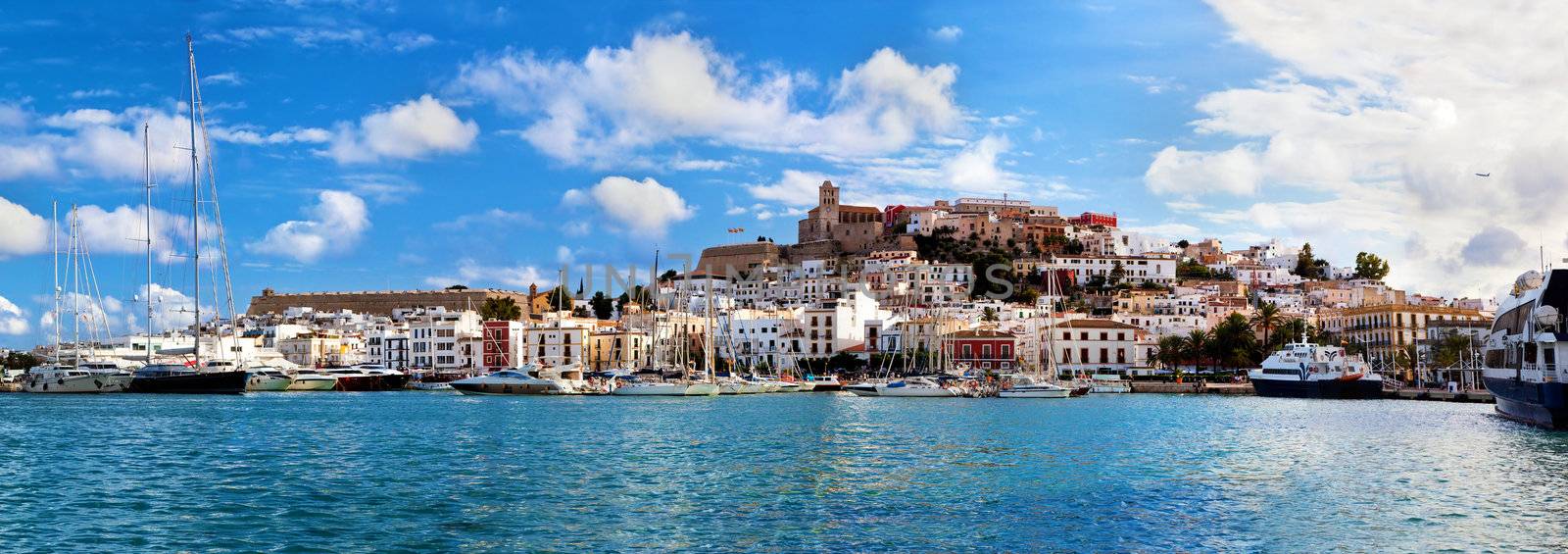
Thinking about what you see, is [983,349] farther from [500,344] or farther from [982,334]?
[500,344]

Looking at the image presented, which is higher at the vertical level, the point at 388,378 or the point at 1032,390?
the point at 388,378

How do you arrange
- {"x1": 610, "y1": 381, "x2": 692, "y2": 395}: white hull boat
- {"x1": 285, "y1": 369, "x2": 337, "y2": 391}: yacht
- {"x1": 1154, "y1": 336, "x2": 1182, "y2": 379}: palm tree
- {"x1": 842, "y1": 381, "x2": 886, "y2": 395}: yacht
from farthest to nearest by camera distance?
1. {"x1": 1154, "y1": 336, "x2": 1182, "y2": 379}: palm tree
2. {"x1": 285, "y1": 369, "x2": 337, "y2": 391}: yacht
3. {"x1": 842, "y1": 381, "x2": 886, "y2": 395}: yacht
4. {"x1": 610, "y1": 381, "x2": 692, "y2": 395}: white hull boat

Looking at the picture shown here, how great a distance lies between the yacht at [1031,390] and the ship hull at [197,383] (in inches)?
1780

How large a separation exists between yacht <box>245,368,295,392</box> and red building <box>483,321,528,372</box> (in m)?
19.9

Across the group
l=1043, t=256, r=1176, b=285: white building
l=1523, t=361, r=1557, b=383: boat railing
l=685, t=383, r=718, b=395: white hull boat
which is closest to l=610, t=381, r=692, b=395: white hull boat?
l=685, t=383, r=718, b=395: white hull boat

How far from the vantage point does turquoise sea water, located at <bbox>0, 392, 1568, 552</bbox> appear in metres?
20.2

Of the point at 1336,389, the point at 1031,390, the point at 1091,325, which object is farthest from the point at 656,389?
the point at 1091,325

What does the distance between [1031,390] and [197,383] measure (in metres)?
49.0

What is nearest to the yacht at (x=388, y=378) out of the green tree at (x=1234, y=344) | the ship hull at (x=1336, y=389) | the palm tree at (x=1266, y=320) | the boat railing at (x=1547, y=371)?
the green tree at (x=1234, y=344)

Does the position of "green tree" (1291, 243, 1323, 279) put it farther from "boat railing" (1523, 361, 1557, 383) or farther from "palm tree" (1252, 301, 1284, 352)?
"boat railing" (1523, 361, 1557, 383)

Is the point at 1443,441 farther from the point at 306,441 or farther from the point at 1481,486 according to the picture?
the point at 306,441

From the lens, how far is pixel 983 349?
9988cm

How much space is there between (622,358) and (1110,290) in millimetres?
63323

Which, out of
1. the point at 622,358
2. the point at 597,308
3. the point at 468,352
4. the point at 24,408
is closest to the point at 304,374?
the point at 468,352
